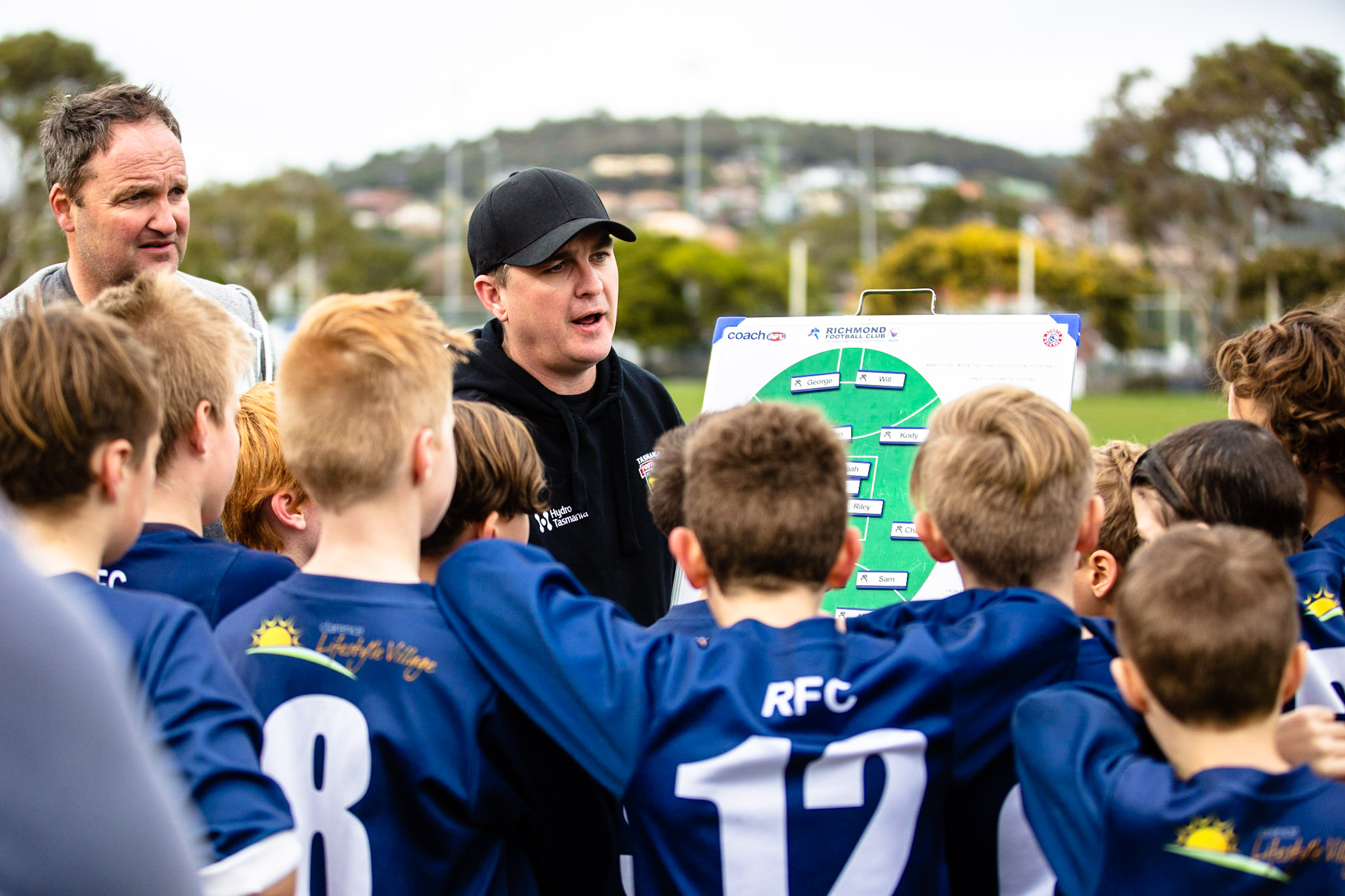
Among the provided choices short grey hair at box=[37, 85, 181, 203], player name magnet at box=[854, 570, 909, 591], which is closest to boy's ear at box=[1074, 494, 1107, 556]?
player name magnet at box=[854, 570, 909, 591]

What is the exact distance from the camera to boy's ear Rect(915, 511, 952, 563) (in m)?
2.21

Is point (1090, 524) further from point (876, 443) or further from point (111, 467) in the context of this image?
point (111, 467)

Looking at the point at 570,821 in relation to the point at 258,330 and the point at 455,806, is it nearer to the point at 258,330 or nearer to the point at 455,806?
the point at 455,806

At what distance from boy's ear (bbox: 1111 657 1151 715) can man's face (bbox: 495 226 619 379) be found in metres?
2.05

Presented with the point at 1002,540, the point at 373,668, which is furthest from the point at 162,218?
the point at 1002,540

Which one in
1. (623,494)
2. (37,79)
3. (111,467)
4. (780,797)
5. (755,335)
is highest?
(37,79)

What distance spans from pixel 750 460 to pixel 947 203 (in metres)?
87.4

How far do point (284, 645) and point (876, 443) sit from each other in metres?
1.90

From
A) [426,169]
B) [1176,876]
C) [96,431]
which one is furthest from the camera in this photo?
[426,169]

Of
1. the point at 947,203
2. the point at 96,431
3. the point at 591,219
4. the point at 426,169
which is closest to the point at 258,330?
the point at 591,219

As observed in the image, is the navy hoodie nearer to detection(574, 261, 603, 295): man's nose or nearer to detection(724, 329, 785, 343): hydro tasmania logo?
detection(574, 261, 603, 295): man's nose

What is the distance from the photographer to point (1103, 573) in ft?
9.98

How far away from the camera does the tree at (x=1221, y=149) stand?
155 feet

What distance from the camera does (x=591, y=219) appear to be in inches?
138
